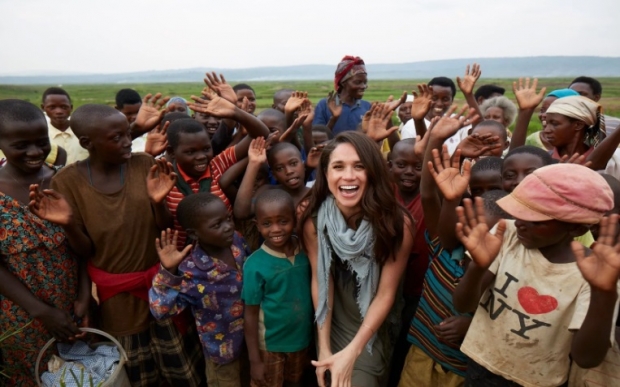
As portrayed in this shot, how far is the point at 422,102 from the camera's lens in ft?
11.2

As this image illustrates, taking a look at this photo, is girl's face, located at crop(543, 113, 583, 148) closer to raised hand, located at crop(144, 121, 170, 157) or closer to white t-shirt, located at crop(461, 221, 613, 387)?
white t-shirt, located at crop(461, 221, 613, 387)

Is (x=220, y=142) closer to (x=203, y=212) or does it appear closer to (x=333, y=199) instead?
(x=203, y=212)

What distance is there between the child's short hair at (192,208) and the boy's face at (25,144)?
36.8 inches

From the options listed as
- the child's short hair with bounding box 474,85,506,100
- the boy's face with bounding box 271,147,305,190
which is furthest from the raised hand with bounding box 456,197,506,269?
the child's short hair with bounding box 474,85,506,100

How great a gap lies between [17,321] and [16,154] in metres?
1.08

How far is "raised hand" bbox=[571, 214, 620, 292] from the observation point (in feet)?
A: 4.90

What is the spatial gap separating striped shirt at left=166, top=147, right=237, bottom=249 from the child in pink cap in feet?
6.39

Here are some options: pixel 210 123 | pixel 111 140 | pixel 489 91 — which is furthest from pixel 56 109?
pixel 489 91

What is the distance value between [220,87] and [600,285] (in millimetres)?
3265

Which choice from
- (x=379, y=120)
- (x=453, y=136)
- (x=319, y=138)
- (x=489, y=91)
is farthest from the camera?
(x=489, y=91)

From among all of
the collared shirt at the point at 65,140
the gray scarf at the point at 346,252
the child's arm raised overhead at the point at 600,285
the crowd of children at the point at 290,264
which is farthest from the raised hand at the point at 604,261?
the collared shirt at the point at 65,140

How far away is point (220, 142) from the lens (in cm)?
436

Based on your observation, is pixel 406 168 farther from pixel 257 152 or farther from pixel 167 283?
pixel 167 283

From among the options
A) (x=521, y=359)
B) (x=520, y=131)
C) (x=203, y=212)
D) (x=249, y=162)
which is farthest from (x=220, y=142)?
(x=521, y=359)
